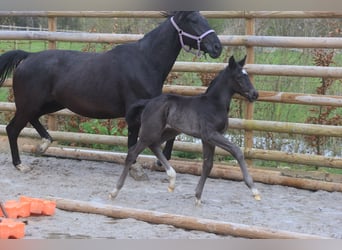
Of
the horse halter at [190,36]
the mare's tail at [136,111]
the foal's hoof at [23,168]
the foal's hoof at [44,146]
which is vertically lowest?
the foal's hoof at [23,168]

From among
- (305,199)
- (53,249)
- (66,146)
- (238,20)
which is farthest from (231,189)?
(53,249)

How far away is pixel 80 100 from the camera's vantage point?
225 inches

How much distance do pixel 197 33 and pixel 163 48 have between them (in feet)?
1.77

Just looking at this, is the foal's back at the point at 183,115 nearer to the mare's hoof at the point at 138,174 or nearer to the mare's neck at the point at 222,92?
the mare's neck at the point at 222,92

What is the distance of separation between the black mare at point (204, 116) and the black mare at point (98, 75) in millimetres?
629

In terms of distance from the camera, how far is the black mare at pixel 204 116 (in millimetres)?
4395

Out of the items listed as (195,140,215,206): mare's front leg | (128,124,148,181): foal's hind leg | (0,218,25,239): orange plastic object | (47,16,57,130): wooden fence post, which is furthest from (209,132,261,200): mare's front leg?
(47,16,57,130): wooden fence post

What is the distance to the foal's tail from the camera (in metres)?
6.02

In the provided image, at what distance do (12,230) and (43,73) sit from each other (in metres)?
3.00

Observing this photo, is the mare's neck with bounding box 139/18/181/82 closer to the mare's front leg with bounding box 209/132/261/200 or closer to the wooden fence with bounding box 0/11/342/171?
the wooden fence with bounding box 0/11/342/171

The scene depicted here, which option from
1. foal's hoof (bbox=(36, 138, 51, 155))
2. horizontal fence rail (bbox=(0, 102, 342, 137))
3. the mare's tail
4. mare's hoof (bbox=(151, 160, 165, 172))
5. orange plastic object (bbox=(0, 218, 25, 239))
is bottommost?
mare's hoof (bbox=(151, 160, 165, 172))

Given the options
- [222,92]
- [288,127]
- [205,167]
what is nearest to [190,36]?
[222,92]

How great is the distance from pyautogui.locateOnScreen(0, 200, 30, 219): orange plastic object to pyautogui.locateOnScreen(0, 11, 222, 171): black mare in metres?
1.77

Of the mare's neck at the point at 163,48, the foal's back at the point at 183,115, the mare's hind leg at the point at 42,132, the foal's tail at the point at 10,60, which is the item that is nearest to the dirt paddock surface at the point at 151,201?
the mare's hind leg at the point at 42,132
